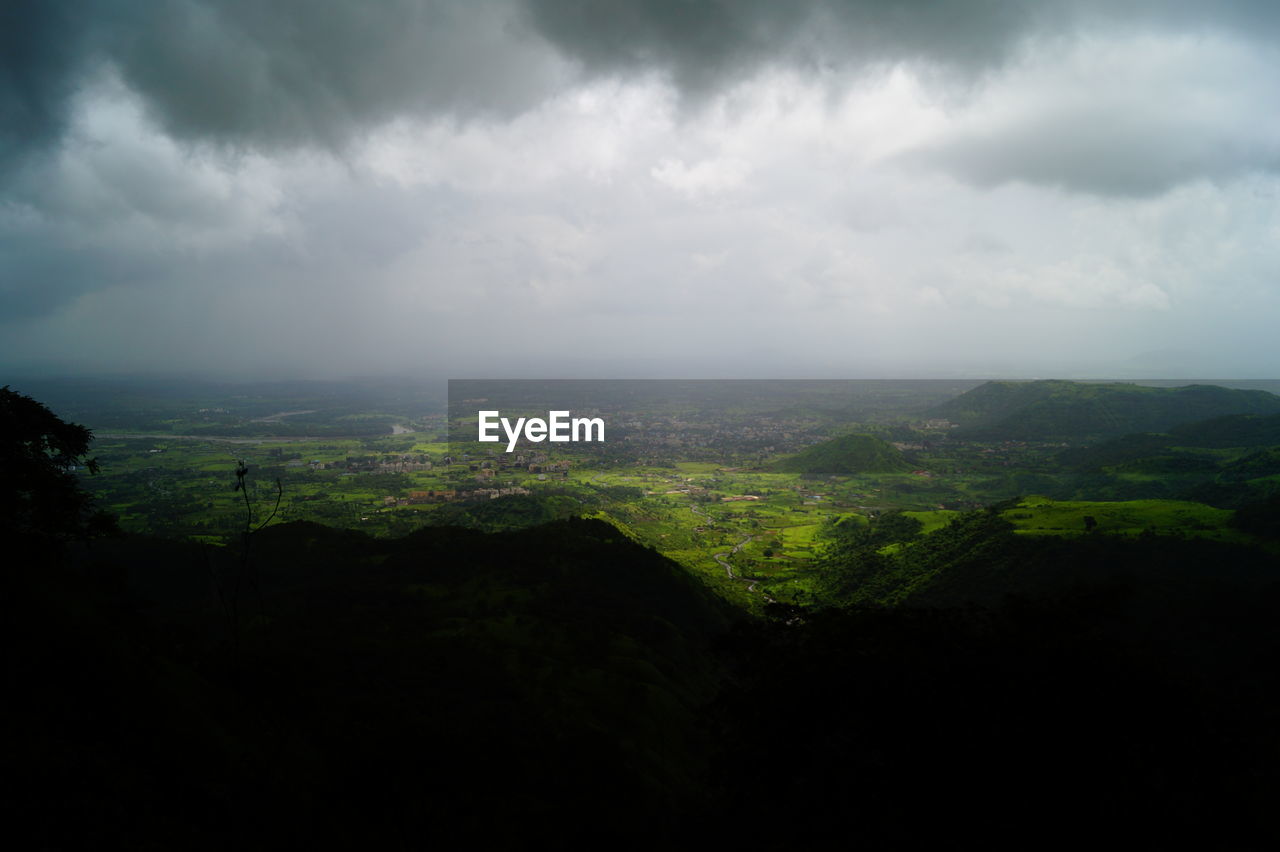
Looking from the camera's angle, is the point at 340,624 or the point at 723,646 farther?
the point at 340,624

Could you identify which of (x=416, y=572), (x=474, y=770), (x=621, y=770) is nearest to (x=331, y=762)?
(x=474, y=770)

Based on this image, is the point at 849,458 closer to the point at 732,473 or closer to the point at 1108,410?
the point at 732,473

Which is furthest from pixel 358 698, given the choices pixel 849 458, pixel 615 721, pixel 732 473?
pixel 849 458

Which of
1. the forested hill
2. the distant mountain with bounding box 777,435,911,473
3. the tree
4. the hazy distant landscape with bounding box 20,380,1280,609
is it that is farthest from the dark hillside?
the forested hill

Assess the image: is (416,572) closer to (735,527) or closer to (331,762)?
(331,762)

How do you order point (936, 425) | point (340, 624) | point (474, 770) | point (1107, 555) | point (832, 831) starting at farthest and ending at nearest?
point (936, 425) → point (1107, 555) → point (340, 624) → point (474, 770) → point (832, 831)
